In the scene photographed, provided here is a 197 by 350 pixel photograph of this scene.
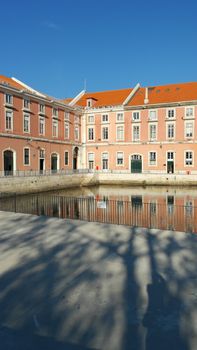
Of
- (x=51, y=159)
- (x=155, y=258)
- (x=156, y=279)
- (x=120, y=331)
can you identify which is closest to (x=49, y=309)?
(x=120, y=331)

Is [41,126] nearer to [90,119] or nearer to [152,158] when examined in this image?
[90,119]

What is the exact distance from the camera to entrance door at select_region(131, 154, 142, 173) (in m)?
42.2

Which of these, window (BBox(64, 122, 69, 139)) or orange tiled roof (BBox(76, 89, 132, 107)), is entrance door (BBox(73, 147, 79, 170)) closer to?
window (BBox(64, 122, 69, 139))

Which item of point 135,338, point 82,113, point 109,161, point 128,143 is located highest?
point 82,113

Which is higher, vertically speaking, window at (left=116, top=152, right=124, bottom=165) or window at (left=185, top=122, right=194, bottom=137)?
window at (left=185, top=122, right=194, bottom=137)

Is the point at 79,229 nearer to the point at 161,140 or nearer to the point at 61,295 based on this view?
the point at 61,295

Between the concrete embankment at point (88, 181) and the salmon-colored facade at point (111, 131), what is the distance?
2458 millimetres

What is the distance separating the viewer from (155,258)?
6656 millimetres

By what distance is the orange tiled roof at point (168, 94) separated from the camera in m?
40.3

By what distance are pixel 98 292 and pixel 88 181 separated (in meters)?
35.1

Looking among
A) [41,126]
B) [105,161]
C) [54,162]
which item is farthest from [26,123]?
[105,161]

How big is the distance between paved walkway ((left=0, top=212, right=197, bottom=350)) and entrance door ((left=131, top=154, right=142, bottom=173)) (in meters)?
33.8

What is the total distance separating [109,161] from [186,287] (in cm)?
3917

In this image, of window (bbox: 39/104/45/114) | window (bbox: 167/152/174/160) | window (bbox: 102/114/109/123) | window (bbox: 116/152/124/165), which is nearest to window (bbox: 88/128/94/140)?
window (bbox: 102/114/109/123)
